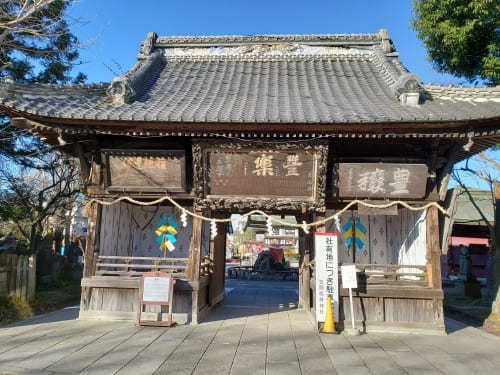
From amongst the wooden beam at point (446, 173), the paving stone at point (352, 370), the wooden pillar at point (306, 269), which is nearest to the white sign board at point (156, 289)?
the paving stone at point (352, 370)

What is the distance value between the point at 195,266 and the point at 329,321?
3541 mm

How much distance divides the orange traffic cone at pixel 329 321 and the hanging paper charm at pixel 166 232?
4.73 m

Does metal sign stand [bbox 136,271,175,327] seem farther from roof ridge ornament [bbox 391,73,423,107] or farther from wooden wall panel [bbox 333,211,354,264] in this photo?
roof ridge ornament [bbox 391,73,423,107]

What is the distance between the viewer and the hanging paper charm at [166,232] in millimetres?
10148

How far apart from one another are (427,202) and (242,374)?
6192 mm

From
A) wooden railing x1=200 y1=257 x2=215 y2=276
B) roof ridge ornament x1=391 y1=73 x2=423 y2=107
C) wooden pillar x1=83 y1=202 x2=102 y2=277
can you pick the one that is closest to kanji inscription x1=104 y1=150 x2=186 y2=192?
wooden pillar x1=83 y1=202 x2=102 y2=277

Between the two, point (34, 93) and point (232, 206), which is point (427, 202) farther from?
point (34, 93)

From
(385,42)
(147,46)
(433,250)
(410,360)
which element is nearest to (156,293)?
(410,360)

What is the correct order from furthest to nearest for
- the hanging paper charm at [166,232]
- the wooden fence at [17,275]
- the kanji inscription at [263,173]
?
the hanging paper charm at [166,232] < the wooden fence at [17,275] < the kanji inscription at [263,173]

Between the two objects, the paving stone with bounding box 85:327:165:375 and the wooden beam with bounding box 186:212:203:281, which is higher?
the wooden beam with bounding box 186:212:203:281

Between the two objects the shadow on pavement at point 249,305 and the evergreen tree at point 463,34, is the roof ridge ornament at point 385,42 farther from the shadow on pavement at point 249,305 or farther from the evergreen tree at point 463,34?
the shadow on pavement at point 249,305

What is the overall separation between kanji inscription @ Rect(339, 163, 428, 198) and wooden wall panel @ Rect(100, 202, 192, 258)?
15.6 feet

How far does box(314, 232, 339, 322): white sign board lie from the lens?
8211 millimetres

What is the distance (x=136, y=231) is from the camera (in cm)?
1044
